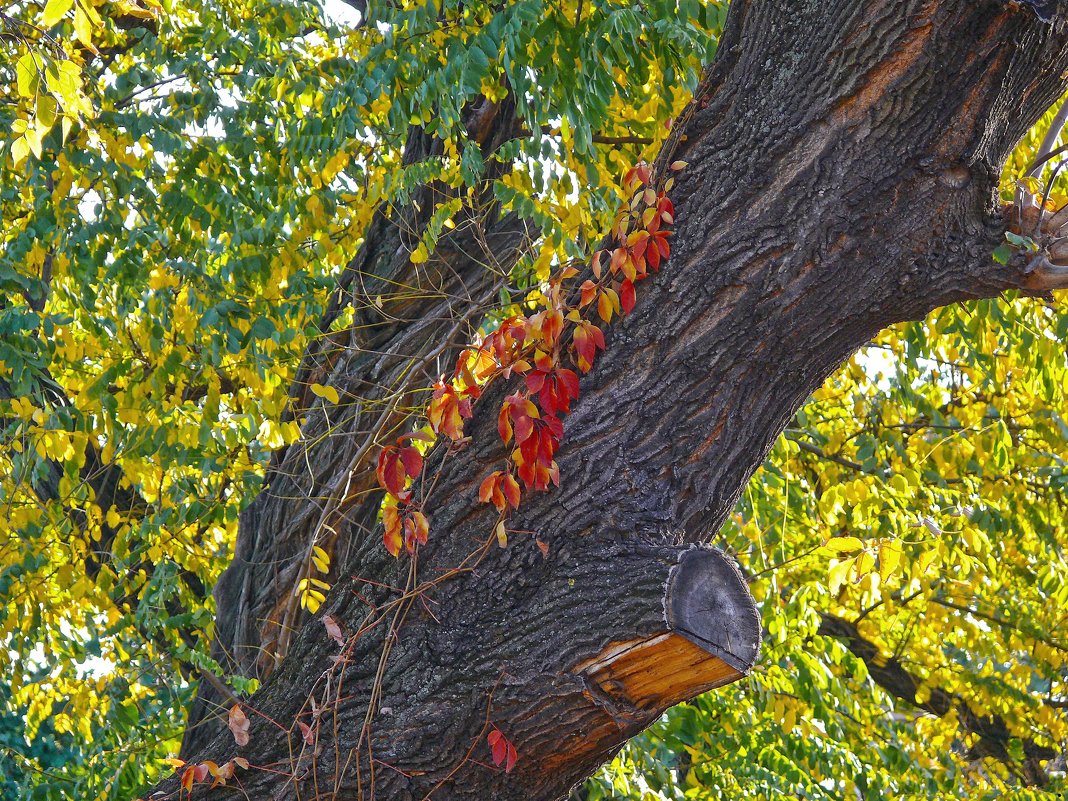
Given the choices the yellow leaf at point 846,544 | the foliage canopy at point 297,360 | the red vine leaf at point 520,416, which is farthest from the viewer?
the foliage canopy at point 297,360

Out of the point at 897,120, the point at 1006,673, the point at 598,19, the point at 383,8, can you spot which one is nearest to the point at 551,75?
the point at 598,19

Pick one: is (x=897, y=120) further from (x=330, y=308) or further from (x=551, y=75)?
(x=330, y=308)

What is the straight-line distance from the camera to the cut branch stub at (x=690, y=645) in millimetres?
2166

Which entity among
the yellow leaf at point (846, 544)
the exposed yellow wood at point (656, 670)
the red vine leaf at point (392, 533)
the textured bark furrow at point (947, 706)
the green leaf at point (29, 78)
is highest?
the textured bark furrow at point (947, 706)

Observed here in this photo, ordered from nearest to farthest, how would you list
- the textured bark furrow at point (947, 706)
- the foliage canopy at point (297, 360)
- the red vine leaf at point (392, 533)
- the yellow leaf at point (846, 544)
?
the red vine leaf at point (392, 533) < the yellow leaf at point (846, 544) < the foliage canopy at point (297, 360) < the textured bark furrow at point (947, 706)

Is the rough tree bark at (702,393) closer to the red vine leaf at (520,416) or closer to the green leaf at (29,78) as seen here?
the red vine leaf at (520,416)

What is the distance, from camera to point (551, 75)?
3.71 m

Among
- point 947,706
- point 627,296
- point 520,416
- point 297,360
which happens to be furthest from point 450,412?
point 947,706

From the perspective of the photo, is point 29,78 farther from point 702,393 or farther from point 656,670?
point 656,670

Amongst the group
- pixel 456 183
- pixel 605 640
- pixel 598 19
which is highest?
pixel 598 19

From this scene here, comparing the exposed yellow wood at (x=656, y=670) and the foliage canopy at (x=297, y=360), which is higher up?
the foliage canopy at (x=297, y=360)

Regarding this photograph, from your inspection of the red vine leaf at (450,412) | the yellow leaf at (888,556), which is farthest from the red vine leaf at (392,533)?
the yellow leaf at (888,556)

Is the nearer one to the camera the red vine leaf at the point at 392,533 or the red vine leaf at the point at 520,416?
the red vine leaf at the point at 520,416

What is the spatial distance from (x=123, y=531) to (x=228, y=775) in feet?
9.26
